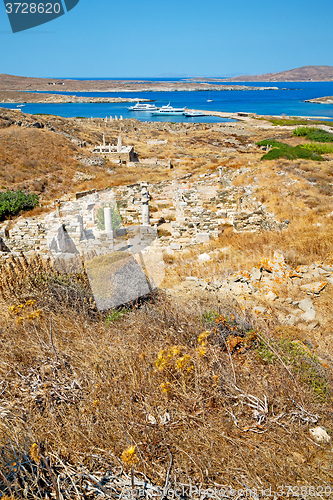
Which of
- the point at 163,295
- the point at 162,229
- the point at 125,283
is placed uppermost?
the point at 125,283

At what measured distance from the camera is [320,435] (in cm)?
262

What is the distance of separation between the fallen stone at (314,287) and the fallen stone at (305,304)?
1.30 feet

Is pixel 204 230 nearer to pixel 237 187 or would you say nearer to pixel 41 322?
pixel 237 187

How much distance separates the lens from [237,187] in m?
16.7

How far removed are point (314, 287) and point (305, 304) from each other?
0.59 metres

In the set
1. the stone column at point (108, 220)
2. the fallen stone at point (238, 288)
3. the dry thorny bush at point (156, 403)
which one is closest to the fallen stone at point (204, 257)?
the fallen stone at point (238, 288)

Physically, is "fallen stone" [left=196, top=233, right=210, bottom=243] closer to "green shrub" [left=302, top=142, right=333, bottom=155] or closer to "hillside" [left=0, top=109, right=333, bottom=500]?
"hillside" [left=0, top=109, right=333, bottom=500]

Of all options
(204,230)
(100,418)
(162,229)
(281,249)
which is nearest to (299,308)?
(281,249)

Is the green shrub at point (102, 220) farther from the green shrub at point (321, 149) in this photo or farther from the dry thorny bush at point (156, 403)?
the green shrub at point (321, 149)

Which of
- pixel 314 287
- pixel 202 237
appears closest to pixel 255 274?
pixel 314 287

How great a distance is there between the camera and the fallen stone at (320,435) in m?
2.58

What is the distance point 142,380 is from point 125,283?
1.93 meters

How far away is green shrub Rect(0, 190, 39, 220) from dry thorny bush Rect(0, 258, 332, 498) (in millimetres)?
13730

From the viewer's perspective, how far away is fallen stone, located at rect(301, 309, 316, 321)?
4.84 meters
